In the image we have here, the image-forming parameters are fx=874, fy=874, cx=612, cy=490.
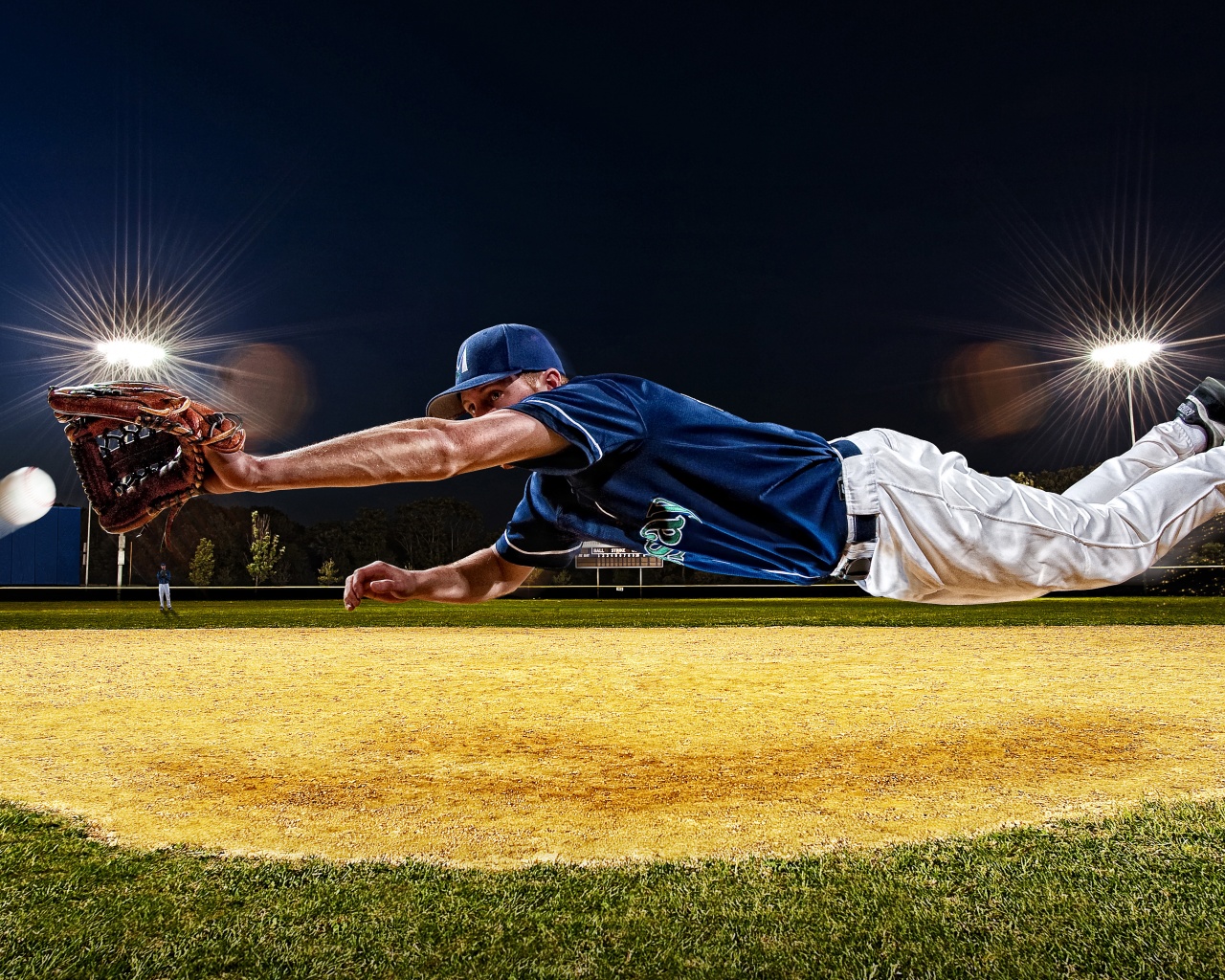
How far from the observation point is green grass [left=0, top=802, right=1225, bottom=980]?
3.19 meters

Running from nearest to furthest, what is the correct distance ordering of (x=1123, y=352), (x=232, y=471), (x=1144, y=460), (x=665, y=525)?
(x=232, y=471) → (x=665, y=525) → (x=1144, y=460) → (x=1123, y=352)

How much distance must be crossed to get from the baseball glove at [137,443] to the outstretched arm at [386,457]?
54 mm

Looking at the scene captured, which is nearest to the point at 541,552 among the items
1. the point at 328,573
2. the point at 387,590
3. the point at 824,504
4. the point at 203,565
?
the point at 387,590

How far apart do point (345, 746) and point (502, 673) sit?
4.02 metres

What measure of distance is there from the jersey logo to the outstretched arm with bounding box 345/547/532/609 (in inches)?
40.0

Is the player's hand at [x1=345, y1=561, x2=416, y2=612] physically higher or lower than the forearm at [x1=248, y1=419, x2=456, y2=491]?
lower

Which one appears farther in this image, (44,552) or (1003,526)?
(44,552)

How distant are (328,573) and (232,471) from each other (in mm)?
54721

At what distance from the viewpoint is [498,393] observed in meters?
2.83

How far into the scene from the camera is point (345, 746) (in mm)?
6672

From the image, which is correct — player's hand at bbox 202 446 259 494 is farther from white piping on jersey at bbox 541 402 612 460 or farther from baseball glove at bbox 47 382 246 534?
white piping on jersey at bbox 541 402 612 460

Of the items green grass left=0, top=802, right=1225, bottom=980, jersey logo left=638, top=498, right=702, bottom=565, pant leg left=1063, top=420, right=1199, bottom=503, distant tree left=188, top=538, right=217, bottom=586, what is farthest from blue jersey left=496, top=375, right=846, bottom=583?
distant tree left=188, top=538, right=217, bottom=586

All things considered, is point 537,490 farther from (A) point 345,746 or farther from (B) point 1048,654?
(B) point 1048,654

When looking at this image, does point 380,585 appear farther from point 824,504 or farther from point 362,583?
point 824,504
